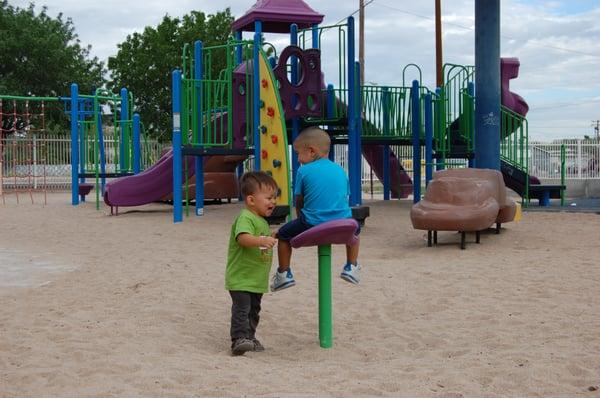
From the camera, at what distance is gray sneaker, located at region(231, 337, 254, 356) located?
14.9 ft

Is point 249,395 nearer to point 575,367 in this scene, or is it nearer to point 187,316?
point 575,367

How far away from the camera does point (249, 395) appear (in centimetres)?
364

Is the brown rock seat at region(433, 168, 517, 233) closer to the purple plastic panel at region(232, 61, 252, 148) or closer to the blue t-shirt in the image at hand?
the purple plastic panel at region(232, 61, 252, 148)

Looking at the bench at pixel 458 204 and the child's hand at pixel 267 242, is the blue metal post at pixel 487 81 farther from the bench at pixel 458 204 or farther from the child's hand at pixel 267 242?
Answer: the child's hand at pixel 267 242

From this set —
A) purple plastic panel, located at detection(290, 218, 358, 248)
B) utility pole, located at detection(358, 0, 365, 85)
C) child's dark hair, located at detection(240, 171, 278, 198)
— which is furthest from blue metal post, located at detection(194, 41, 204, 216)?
utility pole, located at detection(358, 0, 365, 85)

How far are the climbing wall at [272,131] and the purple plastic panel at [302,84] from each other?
4.21ft

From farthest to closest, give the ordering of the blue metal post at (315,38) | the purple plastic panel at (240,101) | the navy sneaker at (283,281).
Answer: the blue metal post at (315,38) → the purple plastic panel at (240,101) → the navy sneaker at (283,281)

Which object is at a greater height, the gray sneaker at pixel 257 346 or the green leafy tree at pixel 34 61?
the green leafy tree at pixel 34 61

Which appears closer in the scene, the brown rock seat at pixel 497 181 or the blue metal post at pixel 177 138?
the brown rock seat at pixel 497 181

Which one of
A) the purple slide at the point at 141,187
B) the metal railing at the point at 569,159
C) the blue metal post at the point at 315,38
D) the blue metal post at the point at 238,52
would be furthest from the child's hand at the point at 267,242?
the metal railing at the point at 569,159

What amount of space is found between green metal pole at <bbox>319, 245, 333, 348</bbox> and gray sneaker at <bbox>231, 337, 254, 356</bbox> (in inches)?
19.7

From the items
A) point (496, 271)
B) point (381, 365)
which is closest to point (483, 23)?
point (496, 271)

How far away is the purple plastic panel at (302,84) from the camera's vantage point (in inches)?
530

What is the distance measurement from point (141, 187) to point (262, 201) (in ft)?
36.7
